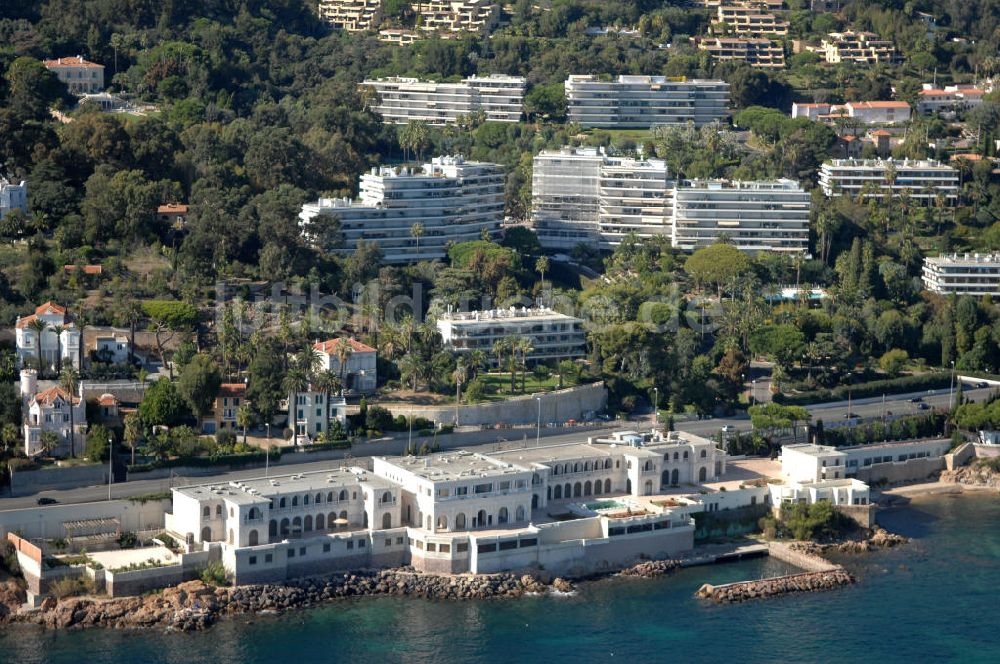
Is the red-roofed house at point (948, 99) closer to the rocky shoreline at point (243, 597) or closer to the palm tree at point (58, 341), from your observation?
the palm tree at point (58, 341)

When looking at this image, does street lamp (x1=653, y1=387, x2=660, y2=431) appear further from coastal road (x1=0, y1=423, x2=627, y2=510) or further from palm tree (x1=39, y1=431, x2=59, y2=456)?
palm tree (x1=39, y1=431, x2=59, y2=456)

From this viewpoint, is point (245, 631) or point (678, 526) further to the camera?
point (678, 526)

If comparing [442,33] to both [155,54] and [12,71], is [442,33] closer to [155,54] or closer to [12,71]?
[155,54]

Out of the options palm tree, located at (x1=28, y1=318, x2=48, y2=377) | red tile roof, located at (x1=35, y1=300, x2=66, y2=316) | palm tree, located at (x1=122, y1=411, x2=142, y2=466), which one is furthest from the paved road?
red tile roof, located at (x1=35, y1=300, x2=66, y2=316)

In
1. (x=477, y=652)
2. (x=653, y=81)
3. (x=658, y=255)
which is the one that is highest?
(x=653, y=81)

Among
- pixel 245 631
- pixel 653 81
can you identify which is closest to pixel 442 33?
pixel 653 81

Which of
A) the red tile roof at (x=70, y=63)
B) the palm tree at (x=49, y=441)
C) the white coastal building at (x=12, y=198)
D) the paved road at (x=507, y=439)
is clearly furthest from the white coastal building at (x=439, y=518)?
the red tile roof at (x=70, y=63)

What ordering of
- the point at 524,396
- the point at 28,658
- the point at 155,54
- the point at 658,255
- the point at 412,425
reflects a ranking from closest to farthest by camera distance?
the point at 28,658 < the point at 412,425 < the point at 524,396 < the point at 658,255 < the point at 155,54
